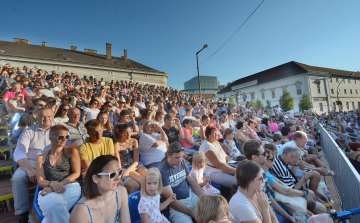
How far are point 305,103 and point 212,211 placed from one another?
157 feet

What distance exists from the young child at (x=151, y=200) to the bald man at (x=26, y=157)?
1.93m

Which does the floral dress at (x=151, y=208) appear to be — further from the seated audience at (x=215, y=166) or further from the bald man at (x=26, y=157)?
the bald man at (x=26, y=157)

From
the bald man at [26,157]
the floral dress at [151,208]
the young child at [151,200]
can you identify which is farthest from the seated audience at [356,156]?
the bald man at [26,157]

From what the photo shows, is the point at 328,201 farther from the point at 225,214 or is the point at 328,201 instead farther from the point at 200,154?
the point at 225,214

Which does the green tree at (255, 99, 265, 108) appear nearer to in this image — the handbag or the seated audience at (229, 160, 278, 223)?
the handbag

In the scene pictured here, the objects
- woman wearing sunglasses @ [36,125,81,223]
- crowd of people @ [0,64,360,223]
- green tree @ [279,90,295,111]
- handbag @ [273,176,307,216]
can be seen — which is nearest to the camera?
crowd of people @ [0,64,360,223]

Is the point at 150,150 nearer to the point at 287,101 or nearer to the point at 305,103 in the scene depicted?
the point at 305,103

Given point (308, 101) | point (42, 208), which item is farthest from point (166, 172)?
point (308, 101)

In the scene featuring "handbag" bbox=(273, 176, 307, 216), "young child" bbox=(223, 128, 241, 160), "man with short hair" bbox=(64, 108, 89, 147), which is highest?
"man with short hair" bbox=(64, 108, 89, 147)

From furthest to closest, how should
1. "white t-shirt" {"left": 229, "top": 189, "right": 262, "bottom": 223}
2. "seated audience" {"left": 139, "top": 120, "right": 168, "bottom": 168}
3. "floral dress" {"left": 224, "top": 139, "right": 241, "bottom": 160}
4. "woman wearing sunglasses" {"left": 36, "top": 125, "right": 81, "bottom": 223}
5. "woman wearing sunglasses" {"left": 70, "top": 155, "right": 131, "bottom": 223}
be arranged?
"floral dress" {"left": 224, "top": 139, "right": 241, "bottom": 160}, "seated audience" {"left": 139, "top": 120, "right": 168, "bottom": 168}, "woman wearing sunglasses" {"left": 36, "top": 125, "right": 81, "bottom": 223}, "white t-shirt" {"left": 229, "top": 189, "right": 262, "bottom": 223}, "woman wearing sunglasses" {"left": 70, "top": 155, "right": 131, "bottom": 223}

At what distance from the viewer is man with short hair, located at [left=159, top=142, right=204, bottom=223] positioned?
2.85 metres

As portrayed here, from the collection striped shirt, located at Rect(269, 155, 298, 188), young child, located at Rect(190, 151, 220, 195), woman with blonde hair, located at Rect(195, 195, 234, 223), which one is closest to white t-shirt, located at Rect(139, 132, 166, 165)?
young child, located at Rect(190, 151, 220, 195)

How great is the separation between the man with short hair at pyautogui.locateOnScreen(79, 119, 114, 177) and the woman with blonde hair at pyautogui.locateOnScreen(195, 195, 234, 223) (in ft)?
6.93

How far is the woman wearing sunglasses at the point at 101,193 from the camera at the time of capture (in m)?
1.86
